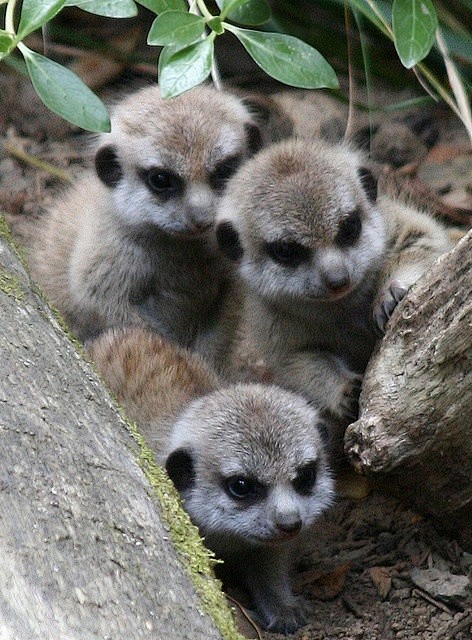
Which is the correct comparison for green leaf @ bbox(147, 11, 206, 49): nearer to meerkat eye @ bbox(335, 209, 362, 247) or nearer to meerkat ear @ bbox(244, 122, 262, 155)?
A: meerkat eye @ bbox(335, 209, 362, 247)

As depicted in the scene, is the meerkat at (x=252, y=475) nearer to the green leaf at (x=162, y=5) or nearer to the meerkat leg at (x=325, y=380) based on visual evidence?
the meerkat leg at (x=325, y=380)

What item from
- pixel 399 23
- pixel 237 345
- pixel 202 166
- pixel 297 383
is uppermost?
pixel 399 23

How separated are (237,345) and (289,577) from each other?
1303mm

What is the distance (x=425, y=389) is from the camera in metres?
3.33

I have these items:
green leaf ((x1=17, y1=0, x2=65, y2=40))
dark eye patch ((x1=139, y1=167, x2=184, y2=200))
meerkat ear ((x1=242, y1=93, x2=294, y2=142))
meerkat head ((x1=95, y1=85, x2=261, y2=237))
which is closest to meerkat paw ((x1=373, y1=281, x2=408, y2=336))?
meerkat head ((x1=95, y1=85, x2=261, y2=237))

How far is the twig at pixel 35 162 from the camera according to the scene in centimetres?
638

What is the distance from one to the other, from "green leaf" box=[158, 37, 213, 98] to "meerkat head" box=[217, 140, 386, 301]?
947 mm

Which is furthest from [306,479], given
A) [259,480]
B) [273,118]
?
[273,118]

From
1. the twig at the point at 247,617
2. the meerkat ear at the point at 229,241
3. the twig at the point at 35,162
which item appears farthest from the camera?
the twig at the point at 35,162


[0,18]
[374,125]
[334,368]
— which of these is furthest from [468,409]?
[0,18]

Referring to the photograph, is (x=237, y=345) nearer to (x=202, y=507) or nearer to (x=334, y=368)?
(x=334, y=368)

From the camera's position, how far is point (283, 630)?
3.83 meters

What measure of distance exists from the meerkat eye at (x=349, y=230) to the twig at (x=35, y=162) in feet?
8.42

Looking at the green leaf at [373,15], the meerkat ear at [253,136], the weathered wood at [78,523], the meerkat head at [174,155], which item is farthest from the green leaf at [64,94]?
the meerkat ear at [253,136]
